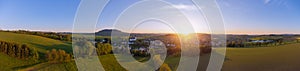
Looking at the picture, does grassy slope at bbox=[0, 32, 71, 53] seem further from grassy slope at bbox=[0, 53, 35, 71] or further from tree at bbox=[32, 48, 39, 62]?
grassy slope at bbox=[0, 53, 35, 71]

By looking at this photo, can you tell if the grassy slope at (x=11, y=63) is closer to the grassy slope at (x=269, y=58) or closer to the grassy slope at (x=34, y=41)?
the grassy slope at (x=34, y=41)

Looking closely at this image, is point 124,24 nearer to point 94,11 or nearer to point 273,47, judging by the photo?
point 94,11

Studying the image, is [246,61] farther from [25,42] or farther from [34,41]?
[25,42]

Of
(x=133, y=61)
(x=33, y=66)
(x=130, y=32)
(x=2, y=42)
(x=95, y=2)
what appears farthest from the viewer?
(x=2, y=42)

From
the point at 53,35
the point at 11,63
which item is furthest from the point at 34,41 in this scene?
the point at 11,63

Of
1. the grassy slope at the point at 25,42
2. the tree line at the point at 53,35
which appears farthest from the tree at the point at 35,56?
the tree line at the point at 53,35

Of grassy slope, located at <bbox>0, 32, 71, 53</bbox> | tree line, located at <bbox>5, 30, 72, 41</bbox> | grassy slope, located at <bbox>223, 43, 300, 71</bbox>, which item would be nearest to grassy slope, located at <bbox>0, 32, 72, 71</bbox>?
grassy slope, located at <bbox>0, 32, 71, 53</bbox>

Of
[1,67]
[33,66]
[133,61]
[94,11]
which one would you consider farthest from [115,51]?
[1,67]
